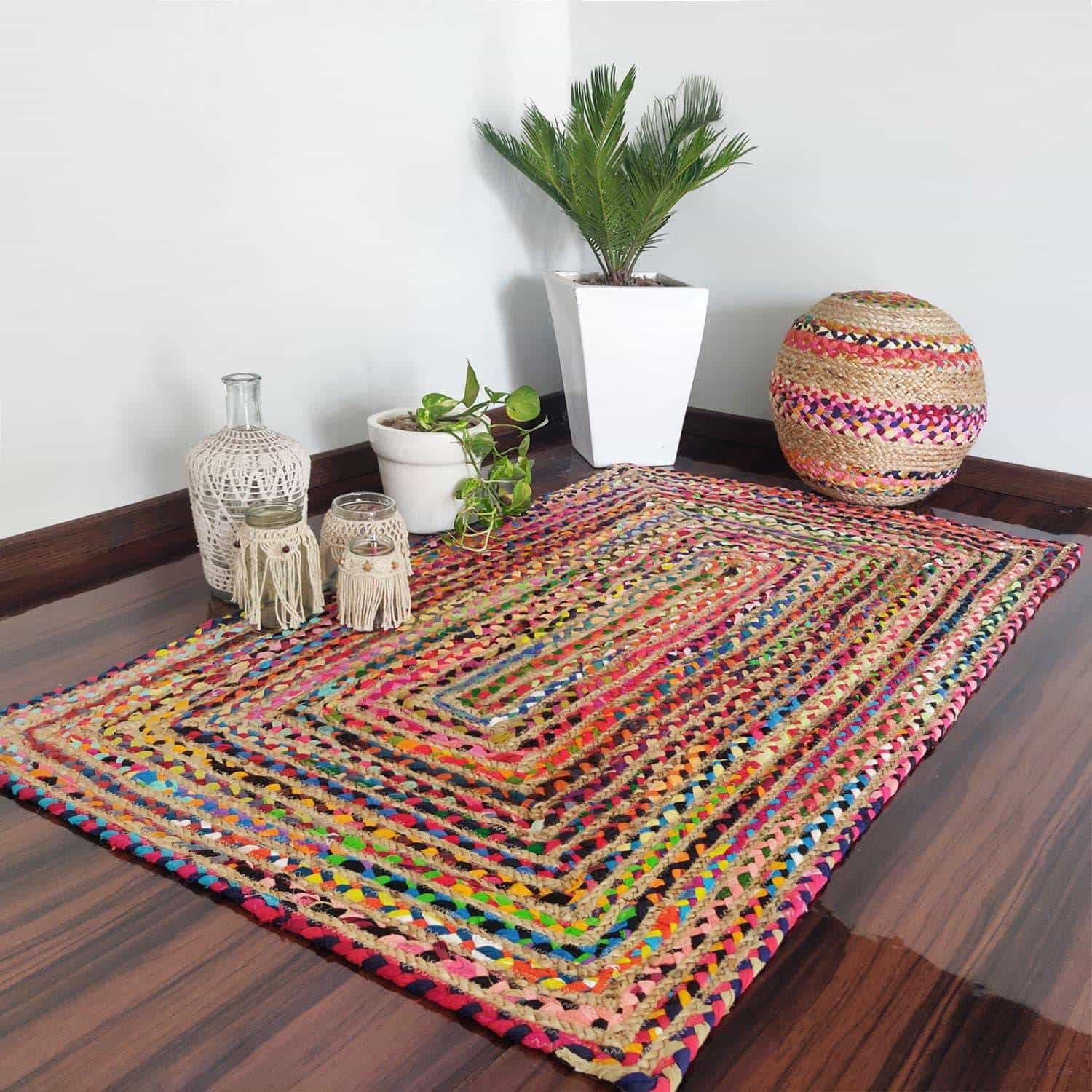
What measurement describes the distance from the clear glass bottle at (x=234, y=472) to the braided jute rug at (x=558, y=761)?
0.16 meters

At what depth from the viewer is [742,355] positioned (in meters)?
2.49

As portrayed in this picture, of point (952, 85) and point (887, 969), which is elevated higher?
point (952, 85)

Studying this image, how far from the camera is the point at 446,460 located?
176 centimetres

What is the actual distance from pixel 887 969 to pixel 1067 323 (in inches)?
62.1

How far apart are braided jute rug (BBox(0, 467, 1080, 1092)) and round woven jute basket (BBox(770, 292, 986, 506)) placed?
0.28m

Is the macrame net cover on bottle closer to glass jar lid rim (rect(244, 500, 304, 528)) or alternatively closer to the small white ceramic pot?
glass jar lid rim (rect(244, 500, 304, 528))

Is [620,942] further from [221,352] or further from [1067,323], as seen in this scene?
[1067,323]

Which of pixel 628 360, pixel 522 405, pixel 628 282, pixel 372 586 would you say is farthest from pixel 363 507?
pixel 628 282

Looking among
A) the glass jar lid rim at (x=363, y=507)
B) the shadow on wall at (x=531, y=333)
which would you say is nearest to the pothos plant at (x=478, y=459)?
the glass jar lid rim at (x=363, y=507)

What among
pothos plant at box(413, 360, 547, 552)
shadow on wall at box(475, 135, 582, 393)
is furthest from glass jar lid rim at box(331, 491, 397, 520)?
shadow on wall at box(475, 135, 582, 393)

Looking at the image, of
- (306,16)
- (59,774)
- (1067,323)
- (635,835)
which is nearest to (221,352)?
(306,16)

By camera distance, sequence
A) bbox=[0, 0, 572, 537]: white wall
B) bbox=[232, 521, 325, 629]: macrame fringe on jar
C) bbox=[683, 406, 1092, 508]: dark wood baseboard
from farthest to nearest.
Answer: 1. bbox=[683, 406, 1092, 508]: dark wood baseboard
2. bbox=[0, 0, 572, 537]: white wall
3. bbox=[232, 521, 325, 629]: macrame fringe on jar

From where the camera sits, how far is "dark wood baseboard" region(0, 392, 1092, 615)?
1562 millimetres

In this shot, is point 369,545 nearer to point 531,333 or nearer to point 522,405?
point 522,405
